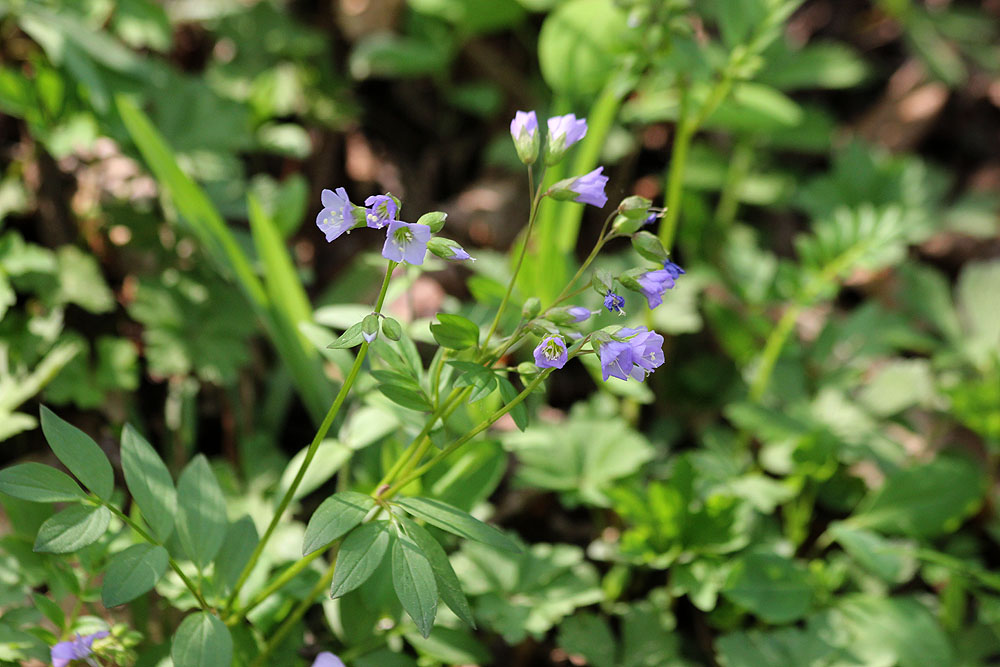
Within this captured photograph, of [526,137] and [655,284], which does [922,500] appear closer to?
[655,284]

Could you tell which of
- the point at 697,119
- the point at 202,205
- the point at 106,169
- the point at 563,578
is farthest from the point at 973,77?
the point at 106,169

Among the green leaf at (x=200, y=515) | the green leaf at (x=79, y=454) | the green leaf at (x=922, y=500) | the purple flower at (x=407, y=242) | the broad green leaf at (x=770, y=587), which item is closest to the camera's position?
the purple flower at (x=407, y=242)

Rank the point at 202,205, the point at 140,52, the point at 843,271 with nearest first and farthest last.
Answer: the point at 202,205 < the point at 843,271 < the point at 140,52

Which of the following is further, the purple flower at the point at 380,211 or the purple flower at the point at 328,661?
the purple flower at the point at 328,661

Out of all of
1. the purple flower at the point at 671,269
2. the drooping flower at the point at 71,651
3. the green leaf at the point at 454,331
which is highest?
the purple flower at the point at 671,269

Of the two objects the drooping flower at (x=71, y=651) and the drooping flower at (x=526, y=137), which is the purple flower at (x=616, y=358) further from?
the drooping flower at (x=71, y=651)

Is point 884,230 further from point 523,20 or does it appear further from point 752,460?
point 523,20

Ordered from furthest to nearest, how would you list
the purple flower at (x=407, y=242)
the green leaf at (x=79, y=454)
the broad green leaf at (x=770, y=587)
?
1. the broad green leaf at (x=770, y=587)
2. the green leaf at (x=79, y=454)
3. the purple flower at (x=407, y=242)

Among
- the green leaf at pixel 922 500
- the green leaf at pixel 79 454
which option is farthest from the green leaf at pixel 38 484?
the green leaf at pixel 922 500
